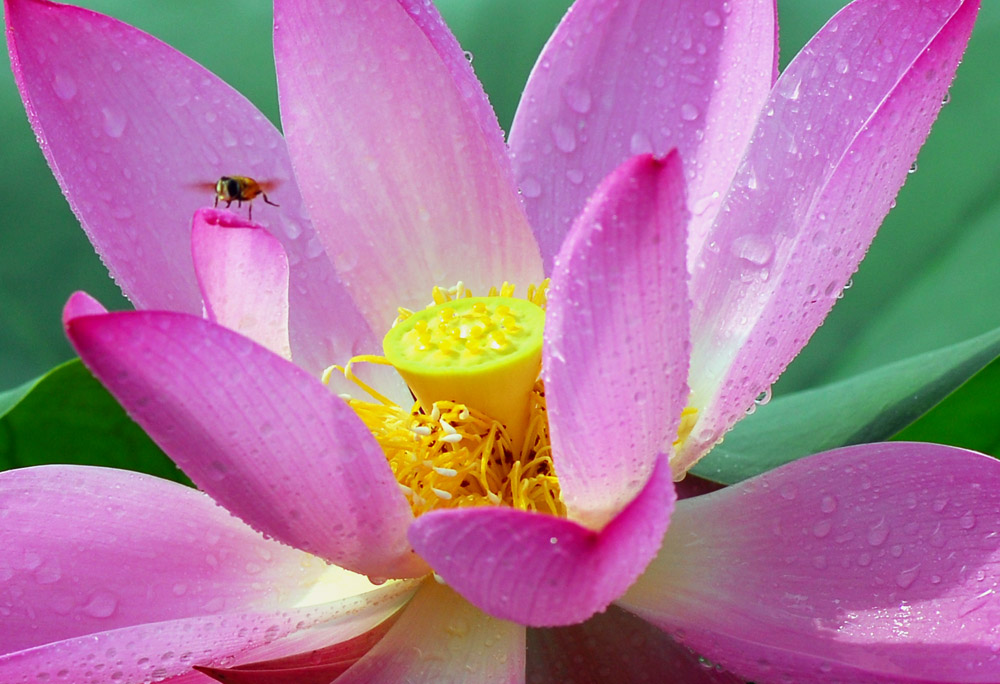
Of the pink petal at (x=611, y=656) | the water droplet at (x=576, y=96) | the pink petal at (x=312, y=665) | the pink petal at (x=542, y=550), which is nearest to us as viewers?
the pink petal at (x=542, y=550)

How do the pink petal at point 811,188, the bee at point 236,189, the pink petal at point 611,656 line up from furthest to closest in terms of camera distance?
the bee at point 236,189 → the pink petal at point 611,656 → the pink petal at point 811,188

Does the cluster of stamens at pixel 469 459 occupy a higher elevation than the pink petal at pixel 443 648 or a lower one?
higher

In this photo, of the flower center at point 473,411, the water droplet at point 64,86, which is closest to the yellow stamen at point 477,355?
the flower center at point 473,411

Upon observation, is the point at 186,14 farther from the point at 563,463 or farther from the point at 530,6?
the point at 563,463

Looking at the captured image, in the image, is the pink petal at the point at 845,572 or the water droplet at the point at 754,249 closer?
the pink petal at the point at 845,572

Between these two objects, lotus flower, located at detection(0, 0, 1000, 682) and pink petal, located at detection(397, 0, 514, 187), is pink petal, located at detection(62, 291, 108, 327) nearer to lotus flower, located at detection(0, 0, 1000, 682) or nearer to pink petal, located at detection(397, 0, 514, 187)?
lotus flower, located at detection(0, 0, 1000, 682)

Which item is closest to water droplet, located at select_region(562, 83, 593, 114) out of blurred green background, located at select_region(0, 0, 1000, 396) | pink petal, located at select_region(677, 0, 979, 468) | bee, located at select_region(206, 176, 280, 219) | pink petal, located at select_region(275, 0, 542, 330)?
pink petal, located at select_region(275, 0, 542, 330)

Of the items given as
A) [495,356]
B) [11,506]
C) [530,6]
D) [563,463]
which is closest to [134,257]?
[11,506]

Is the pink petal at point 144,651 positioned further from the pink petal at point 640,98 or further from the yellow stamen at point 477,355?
the pink petal at point 640,98

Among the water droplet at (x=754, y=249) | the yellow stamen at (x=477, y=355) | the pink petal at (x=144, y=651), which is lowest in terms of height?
the pink petal at (x=144, y=651)
